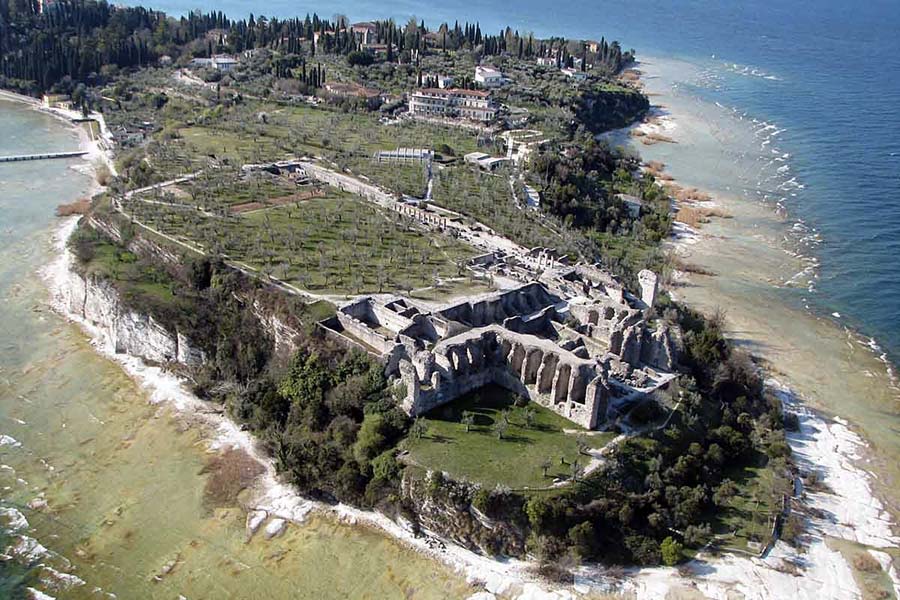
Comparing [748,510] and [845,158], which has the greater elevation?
[845,158]

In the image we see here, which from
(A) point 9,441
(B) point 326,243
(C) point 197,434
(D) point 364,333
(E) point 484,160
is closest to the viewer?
(A) point 9,441

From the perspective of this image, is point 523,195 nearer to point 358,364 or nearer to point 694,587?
point 358,364

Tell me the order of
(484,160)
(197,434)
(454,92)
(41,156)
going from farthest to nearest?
(454,92)
(41,156)
(484,160)
(197,434)

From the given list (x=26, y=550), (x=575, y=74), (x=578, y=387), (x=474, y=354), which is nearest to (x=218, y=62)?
(x=575, y=74)

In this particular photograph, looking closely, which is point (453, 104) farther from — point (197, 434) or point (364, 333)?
point (197, 434)

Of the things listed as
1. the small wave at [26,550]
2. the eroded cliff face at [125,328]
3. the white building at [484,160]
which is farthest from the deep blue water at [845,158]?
the small wave at [26,550]

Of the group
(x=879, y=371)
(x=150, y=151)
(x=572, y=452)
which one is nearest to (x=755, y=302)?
(x=879, y=371)

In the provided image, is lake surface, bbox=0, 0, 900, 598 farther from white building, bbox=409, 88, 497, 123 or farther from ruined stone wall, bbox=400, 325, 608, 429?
white building, bbox=409, 88, 497, 123
